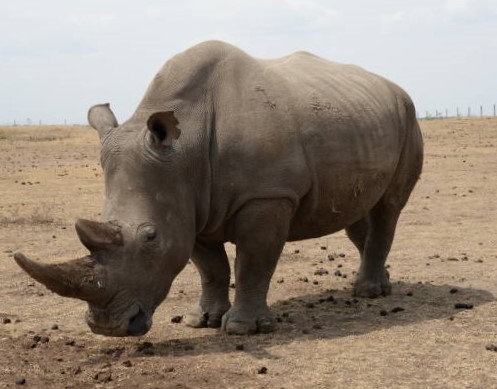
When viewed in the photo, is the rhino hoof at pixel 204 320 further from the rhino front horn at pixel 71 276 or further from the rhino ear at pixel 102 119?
the rhino ear at pixel 102 119

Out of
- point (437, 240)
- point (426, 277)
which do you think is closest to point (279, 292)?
point (426, 277)

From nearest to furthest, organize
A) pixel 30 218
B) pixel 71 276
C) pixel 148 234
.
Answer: pixel 71 276, pixel 148 234, pixel 30 218

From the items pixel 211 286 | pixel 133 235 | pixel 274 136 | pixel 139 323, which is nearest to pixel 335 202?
pixel 274 136

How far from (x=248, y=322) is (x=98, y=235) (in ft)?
5.57

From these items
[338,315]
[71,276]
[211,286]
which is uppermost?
[71,276]

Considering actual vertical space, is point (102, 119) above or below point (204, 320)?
above

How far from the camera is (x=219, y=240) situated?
7.06m

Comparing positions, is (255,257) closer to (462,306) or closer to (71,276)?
(71,276)

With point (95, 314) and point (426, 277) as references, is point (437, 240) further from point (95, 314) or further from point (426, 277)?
point (95, 314)

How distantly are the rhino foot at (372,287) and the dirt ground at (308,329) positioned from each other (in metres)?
0.15

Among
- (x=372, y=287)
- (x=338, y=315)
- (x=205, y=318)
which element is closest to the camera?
(x=205, y=318)

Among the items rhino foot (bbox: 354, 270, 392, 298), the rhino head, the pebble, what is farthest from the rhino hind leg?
the rhino head

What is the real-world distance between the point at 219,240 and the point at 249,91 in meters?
1.29

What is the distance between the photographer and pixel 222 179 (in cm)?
664
